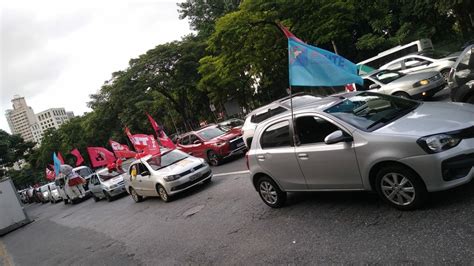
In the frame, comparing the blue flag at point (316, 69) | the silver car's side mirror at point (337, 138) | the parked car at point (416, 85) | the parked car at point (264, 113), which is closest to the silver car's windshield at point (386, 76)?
the parked car at point (416, 85)

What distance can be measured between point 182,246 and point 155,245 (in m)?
0.96

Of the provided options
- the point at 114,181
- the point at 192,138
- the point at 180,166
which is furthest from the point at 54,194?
the point at 180,166

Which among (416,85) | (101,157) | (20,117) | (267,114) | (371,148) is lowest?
(416,85)

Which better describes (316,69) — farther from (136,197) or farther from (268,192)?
(136,197)

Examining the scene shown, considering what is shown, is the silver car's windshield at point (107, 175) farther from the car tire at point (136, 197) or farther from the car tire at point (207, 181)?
the car tire at point (207, 181)

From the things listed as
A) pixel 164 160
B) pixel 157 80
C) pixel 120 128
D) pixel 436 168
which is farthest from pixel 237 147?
pixel 120 128

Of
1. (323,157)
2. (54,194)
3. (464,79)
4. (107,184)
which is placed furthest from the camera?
(54,194)

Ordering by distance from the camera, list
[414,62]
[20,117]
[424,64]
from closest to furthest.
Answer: [424,64] < [414,62] < [20,117]

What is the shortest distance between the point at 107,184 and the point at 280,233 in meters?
13.7

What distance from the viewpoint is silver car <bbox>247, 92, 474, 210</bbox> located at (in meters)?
4.56

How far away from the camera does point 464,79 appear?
7.24 m

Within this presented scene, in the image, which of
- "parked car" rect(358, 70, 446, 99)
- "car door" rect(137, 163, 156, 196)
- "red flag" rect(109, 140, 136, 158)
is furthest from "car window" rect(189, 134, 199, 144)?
"parked car" rect(358, 70, 446, 99)

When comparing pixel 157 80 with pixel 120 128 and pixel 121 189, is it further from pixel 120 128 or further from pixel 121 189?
pixel 121 189

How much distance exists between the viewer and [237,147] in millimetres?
14898
